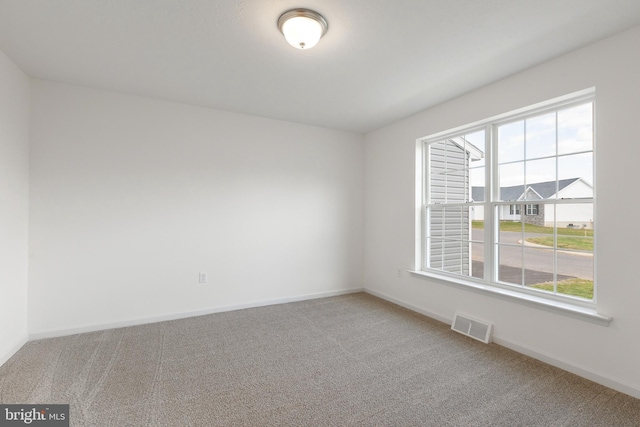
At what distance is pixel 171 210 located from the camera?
344cm

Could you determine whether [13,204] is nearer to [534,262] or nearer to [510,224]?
[510,224]

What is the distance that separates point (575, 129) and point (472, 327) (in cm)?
209

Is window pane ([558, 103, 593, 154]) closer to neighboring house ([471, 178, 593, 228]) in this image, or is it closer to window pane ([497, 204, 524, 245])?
neighboring house ([471, 178, 593, 228])

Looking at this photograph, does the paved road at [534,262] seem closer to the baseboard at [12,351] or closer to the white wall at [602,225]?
Answer: the white wall at [602,225]

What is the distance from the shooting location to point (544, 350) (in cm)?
248

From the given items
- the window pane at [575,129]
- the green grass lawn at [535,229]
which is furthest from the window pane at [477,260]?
the window pane at [575,129]

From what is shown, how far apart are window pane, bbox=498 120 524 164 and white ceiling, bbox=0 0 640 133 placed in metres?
0.52

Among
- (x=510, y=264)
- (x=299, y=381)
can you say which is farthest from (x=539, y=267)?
(x=299, y=381)

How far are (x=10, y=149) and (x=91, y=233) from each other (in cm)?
100

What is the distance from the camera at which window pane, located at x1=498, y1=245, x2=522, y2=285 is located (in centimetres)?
283

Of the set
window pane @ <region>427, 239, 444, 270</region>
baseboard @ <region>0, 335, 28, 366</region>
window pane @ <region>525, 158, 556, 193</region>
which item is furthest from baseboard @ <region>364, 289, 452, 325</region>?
baseboard @ <region>0, 335, 28, 366</region>

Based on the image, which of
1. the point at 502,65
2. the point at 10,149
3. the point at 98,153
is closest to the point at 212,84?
the point at 98,153

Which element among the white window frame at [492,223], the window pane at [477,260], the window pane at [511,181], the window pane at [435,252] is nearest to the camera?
the white window frame at [492,223]

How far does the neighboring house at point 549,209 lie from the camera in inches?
95.1
